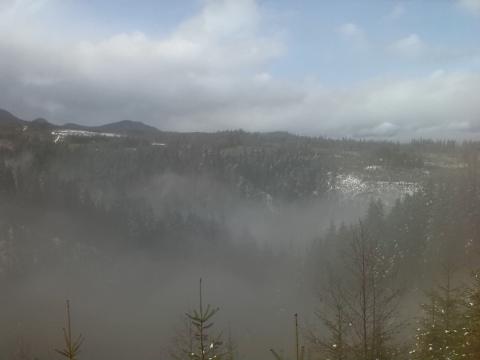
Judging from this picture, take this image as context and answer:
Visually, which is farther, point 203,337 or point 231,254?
point 231,254

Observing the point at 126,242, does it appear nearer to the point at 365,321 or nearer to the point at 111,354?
the point at 111,354

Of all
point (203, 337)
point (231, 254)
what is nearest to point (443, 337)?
point (203, 337)

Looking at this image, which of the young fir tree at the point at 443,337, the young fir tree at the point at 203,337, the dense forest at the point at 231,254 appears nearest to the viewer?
the young fir tree at the point at 203,337

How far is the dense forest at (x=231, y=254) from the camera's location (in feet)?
225

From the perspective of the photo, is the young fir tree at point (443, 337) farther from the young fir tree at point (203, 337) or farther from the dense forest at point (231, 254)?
the young fir tree at point (203, 337)

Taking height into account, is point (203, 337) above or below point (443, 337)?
above

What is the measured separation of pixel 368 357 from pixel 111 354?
3101 inches

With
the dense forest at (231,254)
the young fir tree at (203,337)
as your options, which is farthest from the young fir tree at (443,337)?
the young fir tree at (203,337)

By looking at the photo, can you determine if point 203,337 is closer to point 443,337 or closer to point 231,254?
point 443,337

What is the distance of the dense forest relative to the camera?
68462 mm

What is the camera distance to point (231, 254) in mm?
126375

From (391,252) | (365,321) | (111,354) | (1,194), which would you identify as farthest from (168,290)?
(365,321)

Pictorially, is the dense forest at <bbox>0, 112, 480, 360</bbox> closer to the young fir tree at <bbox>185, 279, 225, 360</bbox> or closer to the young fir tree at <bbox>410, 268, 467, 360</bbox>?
the young fir tree at <bbox>410, 268, 467, 360</bbox>

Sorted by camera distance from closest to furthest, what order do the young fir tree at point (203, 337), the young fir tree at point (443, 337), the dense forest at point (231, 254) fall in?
the young fir tree at point (203, 337)
the young fir tree at point (443, 337)
the dense forest at point (231, 254)
